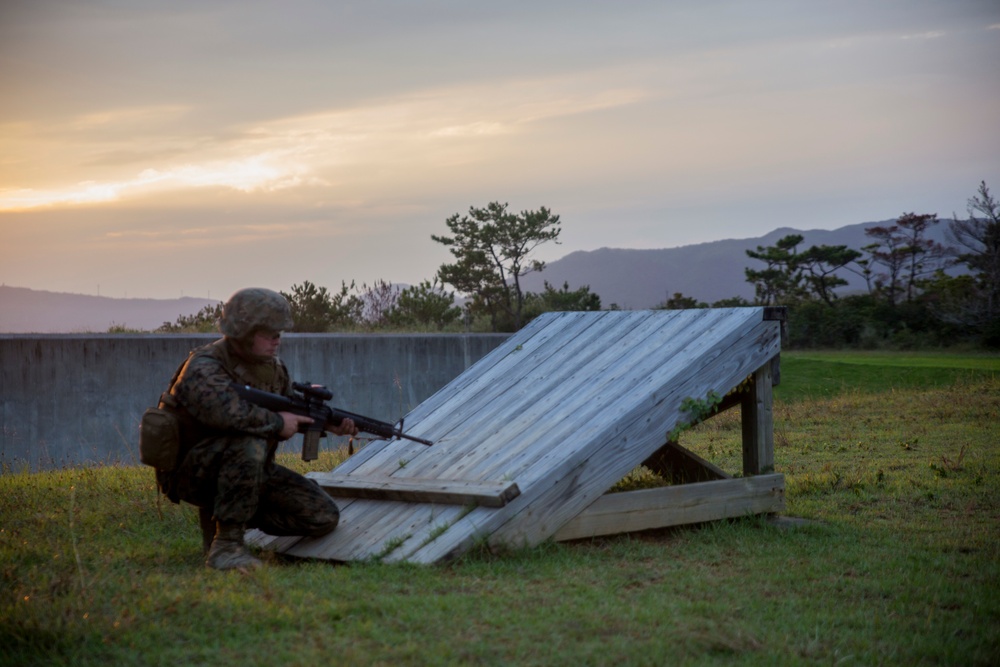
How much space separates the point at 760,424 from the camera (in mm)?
7238

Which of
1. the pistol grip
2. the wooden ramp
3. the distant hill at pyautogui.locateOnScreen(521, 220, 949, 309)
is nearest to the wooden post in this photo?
the wooden ramp

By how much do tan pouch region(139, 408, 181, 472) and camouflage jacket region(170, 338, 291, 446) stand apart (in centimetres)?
12

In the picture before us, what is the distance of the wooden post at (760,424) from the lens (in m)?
7.22

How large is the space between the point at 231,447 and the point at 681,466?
3.78 meters

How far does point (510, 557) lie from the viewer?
5.69 meters

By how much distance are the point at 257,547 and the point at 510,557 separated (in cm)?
172

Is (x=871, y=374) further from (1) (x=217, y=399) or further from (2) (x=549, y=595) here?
(1) (x=217, y=399)

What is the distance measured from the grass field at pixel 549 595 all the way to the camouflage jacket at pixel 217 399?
82 centimetres

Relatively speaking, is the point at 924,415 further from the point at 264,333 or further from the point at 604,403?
the point at 264,333

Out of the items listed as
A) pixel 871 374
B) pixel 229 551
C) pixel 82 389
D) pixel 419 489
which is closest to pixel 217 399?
pixel 229 551

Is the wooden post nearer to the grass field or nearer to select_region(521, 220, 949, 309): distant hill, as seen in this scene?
the grass field

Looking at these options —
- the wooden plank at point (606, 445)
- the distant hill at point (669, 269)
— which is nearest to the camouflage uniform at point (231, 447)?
the wooden plank at point (606, 445)

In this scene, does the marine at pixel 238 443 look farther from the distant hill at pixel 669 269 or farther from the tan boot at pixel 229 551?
the distant hill at pixel 669 269

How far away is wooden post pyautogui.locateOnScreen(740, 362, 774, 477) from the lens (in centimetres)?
722
